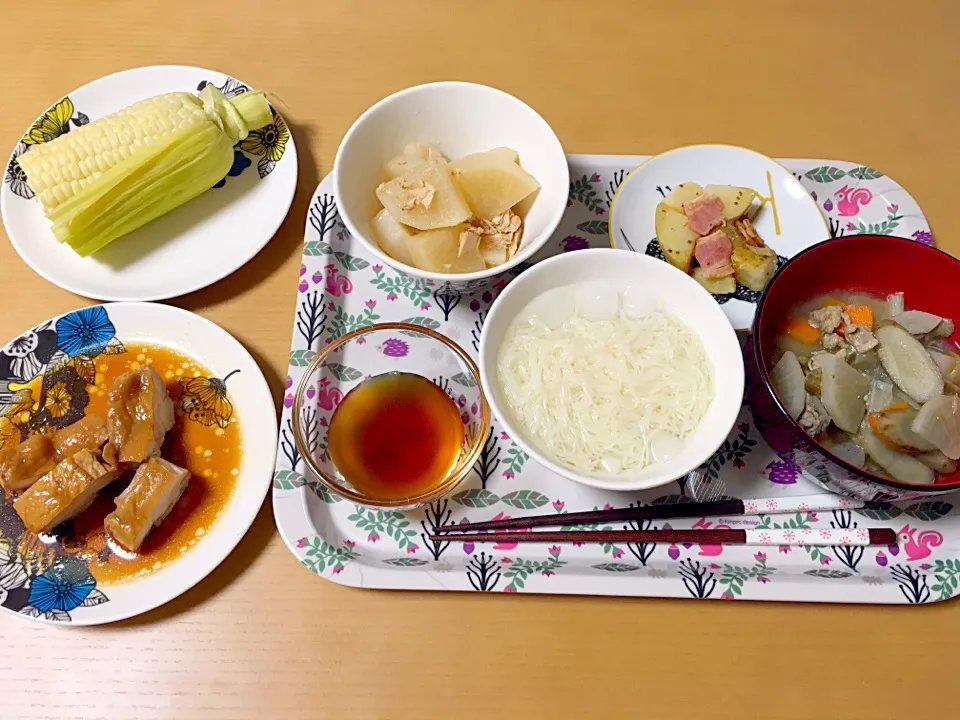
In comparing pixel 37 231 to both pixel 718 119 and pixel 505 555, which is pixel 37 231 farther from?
pixel 718 119

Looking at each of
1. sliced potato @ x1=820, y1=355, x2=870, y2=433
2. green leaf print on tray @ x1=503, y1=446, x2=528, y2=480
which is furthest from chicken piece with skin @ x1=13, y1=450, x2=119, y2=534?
sliced potato @ x1=820, y1=355, x2=870, y2=433

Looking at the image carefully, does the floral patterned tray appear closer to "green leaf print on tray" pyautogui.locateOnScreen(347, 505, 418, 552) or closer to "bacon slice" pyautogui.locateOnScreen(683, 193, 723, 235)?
"green leaf print on tray" pyautogui.locateOnScreen(347, 505, 418, 552)

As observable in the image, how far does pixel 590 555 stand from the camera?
1.42m

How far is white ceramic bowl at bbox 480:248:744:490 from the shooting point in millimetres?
1291

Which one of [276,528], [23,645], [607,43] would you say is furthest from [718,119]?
[23,645]

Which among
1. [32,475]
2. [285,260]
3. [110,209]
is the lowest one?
[32,475]

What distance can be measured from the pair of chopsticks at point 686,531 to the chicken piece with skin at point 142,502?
58 centimetres

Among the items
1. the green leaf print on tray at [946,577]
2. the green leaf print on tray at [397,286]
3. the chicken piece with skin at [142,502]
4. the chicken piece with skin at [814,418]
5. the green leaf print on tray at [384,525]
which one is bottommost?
the green leaf print on tray at [946,577]

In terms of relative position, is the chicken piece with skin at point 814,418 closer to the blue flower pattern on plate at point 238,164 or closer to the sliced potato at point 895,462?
the sliced potato at point 895,462

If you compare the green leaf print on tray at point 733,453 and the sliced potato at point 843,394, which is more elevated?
the sliced potato at point 843,394

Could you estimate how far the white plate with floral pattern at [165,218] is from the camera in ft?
5.68

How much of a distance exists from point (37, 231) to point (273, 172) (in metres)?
0.65

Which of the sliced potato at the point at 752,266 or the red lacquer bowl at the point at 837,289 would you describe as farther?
the sliced potato at the point at 752,266

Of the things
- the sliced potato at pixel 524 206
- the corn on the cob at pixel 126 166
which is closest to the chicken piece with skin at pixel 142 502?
the corn on the cob at pixel 126 166
